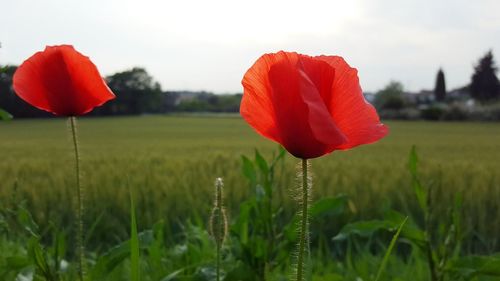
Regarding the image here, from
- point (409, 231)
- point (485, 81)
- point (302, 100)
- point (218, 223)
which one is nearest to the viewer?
point (302, 100)

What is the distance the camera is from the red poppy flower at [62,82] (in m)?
0.80

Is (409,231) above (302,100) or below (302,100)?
below

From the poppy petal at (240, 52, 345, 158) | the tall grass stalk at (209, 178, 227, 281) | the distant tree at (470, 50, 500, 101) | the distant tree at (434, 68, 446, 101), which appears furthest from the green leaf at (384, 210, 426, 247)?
the distant tree at (434, 68, 446, 101)

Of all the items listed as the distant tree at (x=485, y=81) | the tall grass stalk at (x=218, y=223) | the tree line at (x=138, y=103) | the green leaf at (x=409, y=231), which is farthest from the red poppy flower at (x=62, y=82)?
the distant tree at (x=485, y=81)

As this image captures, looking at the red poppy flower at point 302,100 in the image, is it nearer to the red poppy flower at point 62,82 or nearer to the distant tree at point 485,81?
the red poppy flower at point 62,82

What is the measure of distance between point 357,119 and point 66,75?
47cm

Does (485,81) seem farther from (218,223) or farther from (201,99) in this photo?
(218,223)

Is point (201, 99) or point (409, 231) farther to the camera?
point (201, 99)

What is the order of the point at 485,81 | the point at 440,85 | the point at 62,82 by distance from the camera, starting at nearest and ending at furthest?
the point at 62,82 → the point at 485,81 → the point at 440,85

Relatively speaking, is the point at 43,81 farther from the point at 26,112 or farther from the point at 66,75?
the point at 26,112

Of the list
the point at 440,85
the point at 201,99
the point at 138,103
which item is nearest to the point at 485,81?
the point at 440,85

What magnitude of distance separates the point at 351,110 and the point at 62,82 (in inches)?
18.5

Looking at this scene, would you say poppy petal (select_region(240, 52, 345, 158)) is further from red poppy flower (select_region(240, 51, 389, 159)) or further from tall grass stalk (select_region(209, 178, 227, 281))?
tall grass stalk (select_region(209, 178, 227, 281))

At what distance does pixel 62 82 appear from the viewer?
2.65 ft
